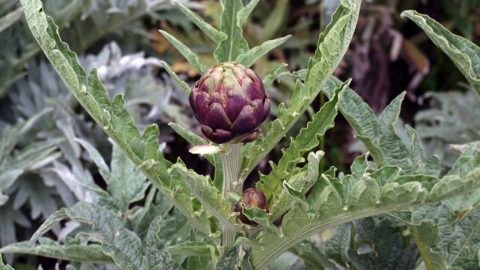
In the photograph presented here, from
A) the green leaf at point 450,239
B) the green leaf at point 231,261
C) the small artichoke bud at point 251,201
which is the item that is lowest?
the green leaf at point 450,239

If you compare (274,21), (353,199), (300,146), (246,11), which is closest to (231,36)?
(246,11)

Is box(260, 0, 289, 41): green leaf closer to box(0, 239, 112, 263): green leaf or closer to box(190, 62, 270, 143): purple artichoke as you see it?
box(0, 239, 112, 263): green leaf

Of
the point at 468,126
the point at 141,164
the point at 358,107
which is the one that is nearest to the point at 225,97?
the point at 141,164

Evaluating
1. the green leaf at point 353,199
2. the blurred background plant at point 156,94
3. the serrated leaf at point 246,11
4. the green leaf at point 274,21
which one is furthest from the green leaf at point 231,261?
the green leaf at point 274,21

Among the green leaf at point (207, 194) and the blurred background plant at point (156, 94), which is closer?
the green leaf at point (207, 194)

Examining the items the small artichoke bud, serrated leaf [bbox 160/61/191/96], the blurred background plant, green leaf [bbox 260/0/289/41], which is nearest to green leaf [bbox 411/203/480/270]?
the blurred background plant

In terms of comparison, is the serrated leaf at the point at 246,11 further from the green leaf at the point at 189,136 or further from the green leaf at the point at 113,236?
the green leaf at the point at 113,236
